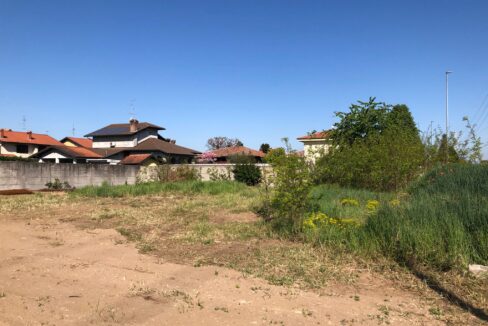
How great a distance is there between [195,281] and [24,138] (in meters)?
48.3

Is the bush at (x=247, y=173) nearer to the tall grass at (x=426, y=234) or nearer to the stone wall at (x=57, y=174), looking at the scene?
the stone wall at (x=57, y=174)

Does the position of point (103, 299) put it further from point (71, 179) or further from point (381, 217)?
point (71, 179)

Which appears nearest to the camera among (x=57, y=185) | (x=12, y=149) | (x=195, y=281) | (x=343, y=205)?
(x=195, y=281)

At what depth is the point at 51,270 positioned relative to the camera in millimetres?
A: 4539

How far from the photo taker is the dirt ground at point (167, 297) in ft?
10.4

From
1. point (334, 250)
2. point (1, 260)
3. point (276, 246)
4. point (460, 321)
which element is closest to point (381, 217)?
point (334, 250)

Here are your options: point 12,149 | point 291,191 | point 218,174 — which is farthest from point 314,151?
point 12,149

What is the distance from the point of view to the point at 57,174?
16734 millimetres

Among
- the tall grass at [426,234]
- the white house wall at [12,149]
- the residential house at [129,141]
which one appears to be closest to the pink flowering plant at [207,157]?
the residential house at [129,141]

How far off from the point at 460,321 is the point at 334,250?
205 centimetres

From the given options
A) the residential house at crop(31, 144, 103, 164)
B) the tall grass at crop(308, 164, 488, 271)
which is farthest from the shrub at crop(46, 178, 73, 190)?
the residential house at crop(31, 144, 103, 164)

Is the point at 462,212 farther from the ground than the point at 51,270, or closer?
farther from the ground

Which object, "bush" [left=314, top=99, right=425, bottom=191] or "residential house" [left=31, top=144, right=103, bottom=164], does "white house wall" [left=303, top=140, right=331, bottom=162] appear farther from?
"residential house" [left=31, top=144, right=103, bottom=164]

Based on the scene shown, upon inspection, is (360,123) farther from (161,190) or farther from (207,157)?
(207,157)
